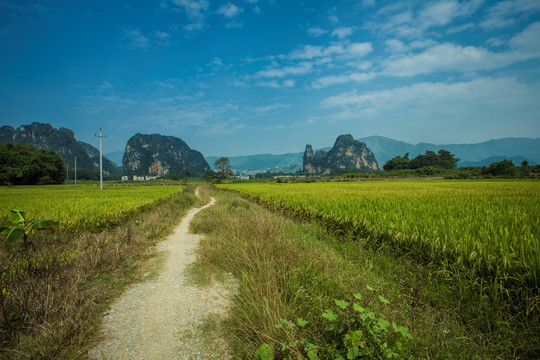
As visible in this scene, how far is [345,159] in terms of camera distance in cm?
16588

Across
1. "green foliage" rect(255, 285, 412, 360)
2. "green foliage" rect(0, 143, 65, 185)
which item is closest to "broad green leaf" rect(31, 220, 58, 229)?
"green foliage" rect(255, 285, 412, 360)

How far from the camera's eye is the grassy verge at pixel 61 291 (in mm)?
2123

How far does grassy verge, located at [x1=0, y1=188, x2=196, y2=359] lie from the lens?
2123 millimetres

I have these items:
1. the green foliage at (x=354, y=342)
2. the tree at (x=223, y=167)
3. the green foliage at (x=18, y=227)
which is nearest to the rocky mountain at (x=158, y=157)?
the tree at (x=223, y=167)

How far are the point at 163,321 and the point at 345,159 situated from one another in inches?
6879

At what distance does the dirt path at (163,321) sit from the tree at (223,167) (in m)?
78.6

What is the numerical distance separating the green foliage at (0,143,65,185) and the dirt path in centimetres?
6292

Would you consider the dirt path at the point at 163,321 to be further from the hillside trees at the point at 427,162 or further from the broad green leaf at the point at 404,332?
the hillside trees at the point at 427,162

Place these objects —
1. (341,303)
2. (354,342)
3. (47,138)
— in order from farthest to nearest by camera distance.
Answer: (47,138), (341,303), (354,342)

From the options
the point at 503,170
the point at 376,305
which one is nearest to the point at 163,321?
the point at 376,305

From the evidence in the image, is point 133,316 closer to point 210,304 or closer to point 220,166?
A: point 210,304

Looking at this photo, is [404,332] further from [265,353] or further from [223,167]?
[223,167]

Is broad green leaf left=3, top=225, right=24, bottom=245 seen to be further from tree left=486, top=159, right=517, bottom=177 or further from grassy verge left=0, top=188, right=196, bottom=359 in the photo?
tree left=486, top=159, right=517, bottom=177

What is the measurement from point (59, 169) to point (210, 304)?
74535 millimetres
